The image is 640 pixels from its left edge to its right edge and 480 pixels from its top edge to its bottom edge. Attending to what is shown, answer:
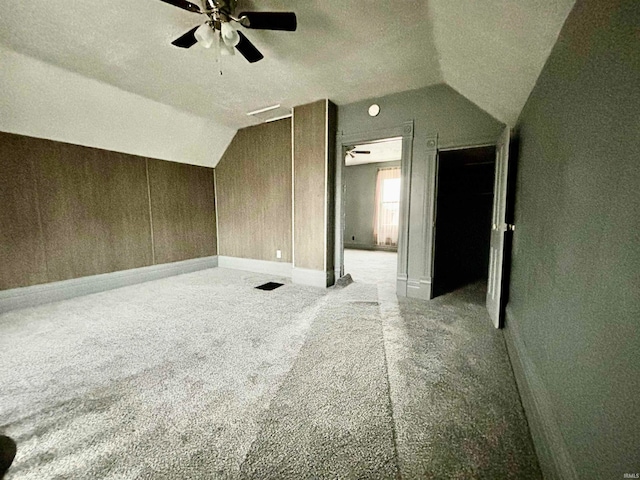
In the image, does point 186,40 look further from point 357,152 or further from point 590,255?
point 357,152

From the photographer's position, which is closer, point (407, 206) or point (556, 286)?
point (556, 286)

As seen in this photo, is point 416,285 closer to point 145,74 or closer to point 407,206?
point 407,206

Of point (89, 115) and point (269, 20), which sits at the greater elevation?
point (269, 20)

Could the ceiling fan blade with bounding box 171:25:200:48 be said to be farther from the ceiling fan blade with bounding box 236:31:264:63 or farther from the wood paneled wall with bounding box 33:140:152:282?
the wood paneled wall with bounding box 33:140:152:282

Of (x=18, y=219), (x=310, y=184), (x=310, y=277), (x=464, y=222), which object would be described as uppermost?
(x=310, y=184)

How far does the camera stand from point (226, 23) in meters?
1.93

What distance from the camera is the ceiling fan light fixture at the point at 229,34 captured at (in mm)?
1928

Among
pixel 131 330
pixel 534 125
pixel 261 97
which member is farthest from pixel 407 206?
pixel 131 330

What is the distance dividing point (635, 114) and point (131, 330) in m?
3.43

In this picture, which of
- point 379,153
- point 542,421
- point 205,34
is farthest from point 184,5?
point 379,153

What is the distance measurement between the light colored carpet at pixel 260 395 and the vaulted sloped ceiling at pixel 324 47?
→ 2066mm

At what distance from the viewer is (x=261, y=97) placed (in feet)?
11.2

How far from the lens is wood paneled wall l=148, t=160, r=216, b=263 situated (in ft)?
14.2

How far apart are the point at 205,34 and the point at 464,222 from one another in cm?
472
